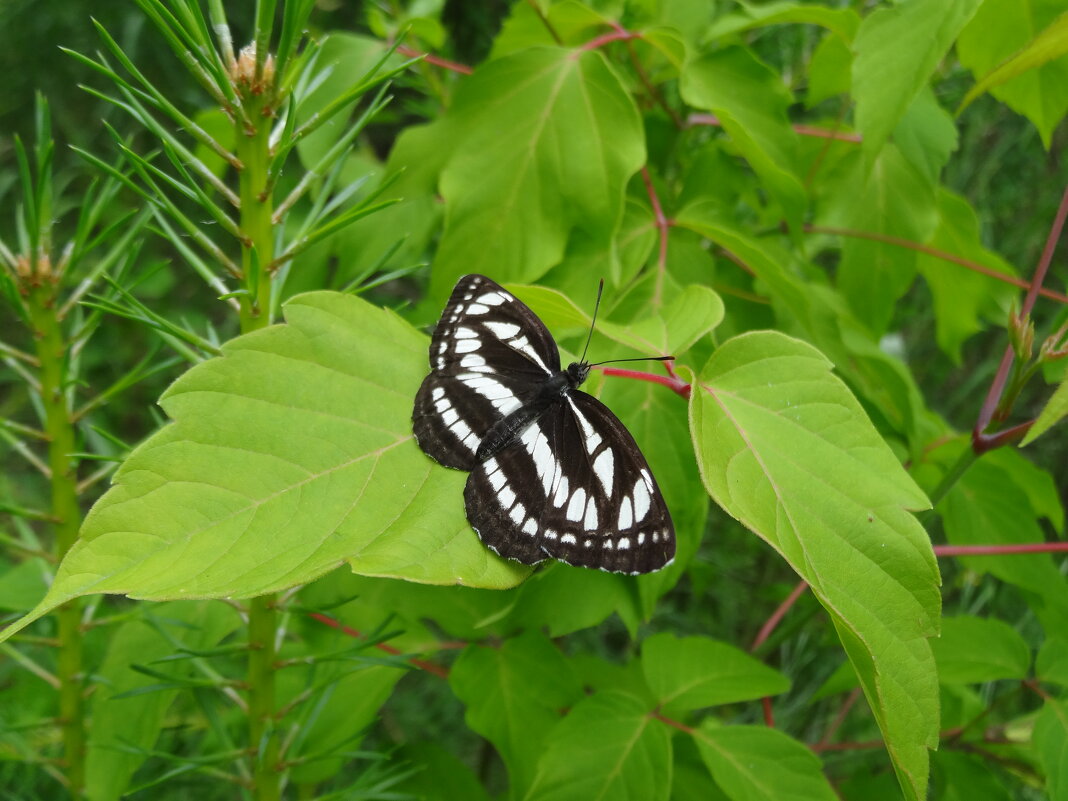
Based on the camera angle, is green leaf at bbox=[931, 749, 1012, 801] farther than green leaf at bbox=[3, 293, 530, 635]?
Yes

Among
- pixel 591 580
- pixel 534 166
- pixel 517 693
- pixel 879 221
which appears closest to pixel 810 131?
pixel 879 221

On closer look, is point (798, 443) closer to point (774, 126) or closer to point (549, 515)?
point (549, 515)

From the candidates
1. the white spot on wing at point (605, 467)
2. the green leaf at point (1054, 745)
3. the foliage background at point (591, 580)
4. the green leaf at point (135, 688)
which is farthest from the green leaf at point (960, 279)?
the green leaf at point (135, 688)

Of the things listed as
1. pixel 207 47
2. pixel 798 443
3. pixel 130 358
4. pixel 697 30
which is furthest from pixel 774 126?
pixel 130 358

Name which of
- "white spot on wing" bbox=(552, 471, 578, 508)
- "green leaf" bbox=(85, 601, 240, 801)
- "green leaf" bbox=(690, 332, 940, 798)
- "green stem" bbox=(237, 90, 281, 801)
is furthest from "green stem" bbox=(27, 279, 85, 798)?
"green leaf" bbox=(690, 332, 940, 798)

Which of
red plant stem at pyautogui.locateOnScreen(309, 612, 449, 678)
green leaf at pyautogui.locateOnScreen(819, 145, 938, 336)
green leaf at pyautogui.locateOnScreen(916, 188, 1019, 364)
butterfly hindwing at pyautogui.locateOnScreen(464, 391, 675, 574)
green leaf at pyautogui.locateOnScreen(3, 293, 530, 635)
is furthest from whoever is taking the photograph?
green leaf at pyautogui.locateOnScreen(916, 188, 1019, 364)

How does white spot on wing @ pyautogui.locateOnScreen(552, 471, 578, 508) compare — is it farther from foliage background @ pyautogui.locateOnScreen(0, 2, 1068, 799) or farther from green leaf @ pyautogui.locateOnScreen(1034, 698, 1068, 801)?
green leaf @ pyautogui.locateOnScreen(1034, 698, 1068, 801)

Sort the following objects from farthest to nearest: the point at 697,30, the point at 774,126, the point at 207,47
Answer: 1. the point at 697,30
2. the point at 774,126
3. the point at 207,47
